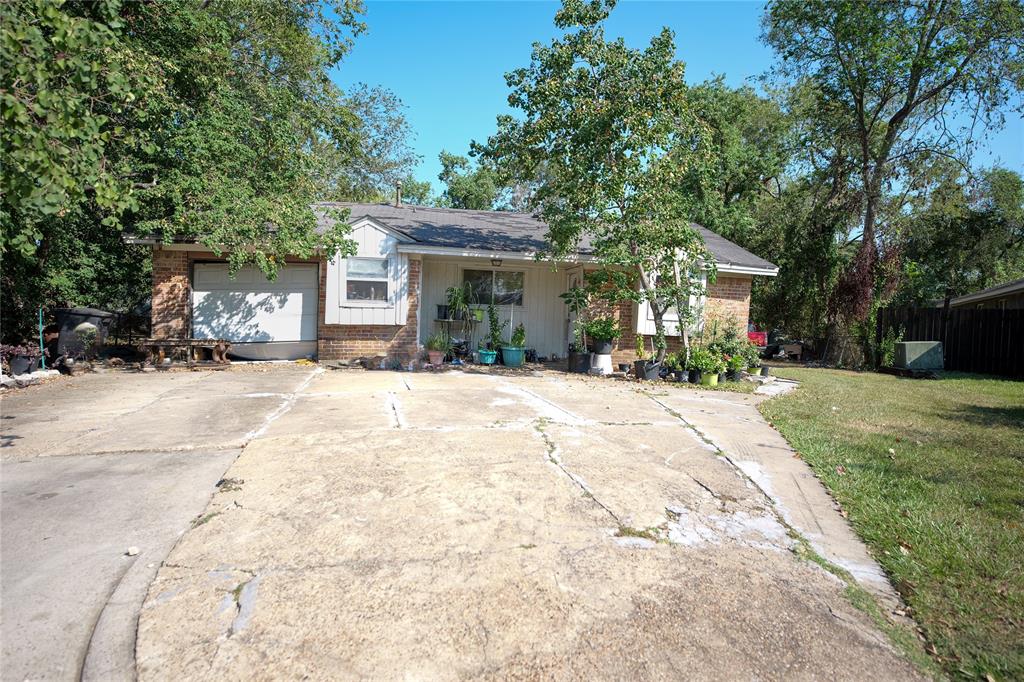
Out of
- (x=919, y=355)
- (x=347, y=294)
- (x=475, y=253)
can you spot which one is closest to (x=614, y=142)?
(x=475, y=253)

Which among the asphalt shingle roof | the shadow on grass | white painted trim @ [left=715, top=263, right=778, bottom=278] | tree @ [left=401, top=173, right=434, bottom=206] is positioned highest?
tree @ [left=401, top=173, right=434, bottom=206]

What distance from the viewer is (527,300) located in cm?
1336

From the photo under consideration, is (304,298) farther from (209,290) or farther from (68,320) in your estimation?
(68,320)

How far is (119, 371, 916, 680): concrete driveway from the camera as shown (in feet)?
7.71

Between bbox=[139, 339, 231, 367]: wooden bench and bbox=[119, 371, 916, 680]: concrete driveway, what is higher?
bbox=[139, 339, 231, 367]: wooden bench

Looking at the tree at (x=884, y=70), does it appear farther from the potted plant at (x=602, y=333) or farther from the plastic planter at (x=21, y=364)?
the plastic planter at (x=21, y=364)

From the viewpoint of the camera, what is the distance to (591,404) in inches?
302

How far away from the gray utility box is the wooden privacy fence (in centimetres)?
77

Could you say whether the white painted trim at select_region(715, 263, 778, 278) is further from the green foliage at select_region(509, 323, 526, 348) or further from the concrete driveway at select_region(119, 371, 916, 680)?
the concrete driveway at select_region(119, 371, 916, 680)

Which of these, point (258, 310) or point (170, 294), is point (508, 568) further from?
point (170, 294)

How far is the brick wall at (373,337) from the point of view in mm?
11352

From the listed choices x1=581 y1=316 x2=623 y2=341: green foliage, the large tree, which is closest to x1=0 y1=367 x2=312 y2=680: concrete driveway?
the large tree

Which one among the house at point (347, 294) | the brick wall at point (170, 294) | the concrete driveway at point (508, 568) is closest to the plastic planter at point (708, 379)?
the house at point (347, 294)

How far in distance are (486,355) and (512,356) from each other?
21.6 inches
